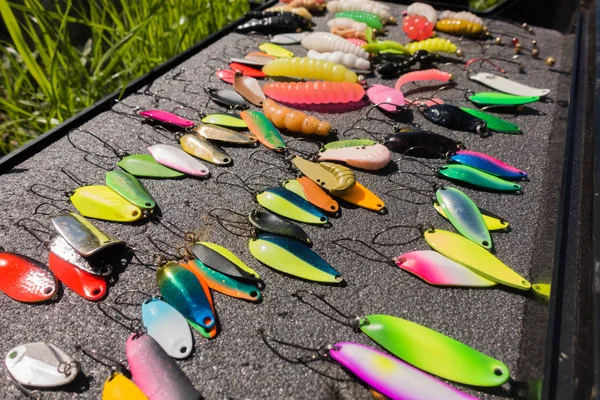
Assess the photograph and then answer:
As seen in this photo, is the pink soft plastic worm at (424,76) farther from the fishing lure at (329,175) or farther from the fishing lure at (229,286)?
the fishing lure at (229,286)

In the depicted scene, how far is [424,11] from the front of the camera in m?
2.21

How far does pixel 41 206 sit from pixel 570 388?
1119 mm

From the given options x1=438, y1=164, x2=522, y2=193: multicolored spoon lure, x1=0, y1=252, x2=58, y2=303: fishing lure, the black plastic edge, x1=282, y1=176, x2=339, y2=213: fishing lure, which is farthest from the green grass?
x1=438, y1=164, x2=522, y2=193: multicolored spoon lure

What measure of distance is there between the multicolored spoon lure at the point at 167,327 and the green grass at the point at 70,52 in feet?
3.23

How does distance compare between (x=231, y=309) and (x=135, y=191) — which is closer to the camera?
(x=231, y=309)

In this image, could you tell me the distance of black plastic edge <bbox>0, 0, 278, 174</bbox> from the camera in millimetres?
1172

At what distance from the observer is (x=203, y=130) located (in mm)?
1298

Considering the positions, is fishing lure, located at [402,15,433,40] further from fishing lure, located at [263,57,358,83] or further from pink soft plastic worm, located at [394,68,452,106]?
fishing lure, located at [263,57,358,83]

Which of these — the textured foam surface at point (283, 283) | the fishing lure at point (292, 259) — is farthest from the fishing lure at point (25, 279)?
the fishing lure at point (292, 259)

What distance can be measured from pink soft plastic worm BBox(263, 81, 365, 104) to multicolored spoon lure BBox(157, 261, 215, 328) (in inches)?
29.3

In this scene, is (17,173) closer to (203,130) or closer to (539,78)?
(203,130)

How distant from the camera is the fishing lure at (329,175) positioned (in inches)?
42.9

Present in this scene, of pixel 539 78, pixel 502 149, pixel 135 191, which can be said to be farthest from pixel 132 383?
pixel 539 78

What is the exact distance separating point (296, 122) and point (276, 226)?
1.36 feet
